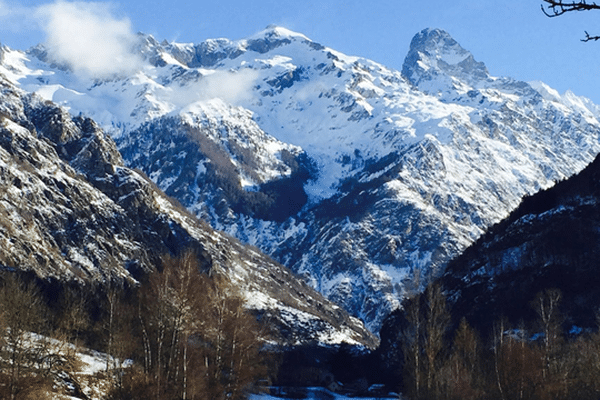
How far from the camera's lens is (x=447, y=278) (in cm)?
18012

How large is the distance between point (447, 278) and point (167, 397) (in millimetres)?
130391

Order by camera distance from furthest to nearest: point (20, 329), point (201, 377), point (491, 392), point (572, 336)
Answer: point (572, 336) → point (491, 392) → point (201, 377) → point (20, 329)

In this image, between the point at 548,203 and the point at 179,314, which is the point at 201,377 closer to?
the point at 179,314

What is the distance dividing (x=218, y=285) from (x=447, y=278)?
125539 millimetres

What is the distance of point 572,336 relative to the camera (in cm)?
12044

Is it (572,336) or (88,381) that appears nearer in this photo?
(88,381)

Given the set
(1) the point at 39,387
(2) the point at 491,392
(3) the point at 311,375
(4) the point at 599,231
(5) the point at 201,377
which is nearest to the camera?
(1) the point at 39,387

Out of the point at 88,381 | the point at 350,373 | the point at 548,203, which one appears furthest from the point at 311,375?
the point at 88,381

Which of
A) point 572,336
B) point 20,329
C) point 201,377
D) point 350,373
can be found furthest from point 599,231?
point 20,329

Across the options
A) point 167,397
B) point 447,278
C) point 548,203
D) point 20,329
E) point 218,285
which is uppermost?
point 548,203

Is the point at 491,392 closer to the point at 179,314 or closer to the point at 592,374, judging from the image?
the point at 592,374

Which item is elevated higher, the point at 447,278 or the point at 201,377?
the point at 447,278

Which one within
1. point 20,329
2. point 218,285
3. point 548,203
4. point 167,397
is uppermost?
point 548,203

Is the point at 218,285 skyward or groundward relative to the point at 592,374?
skyward
